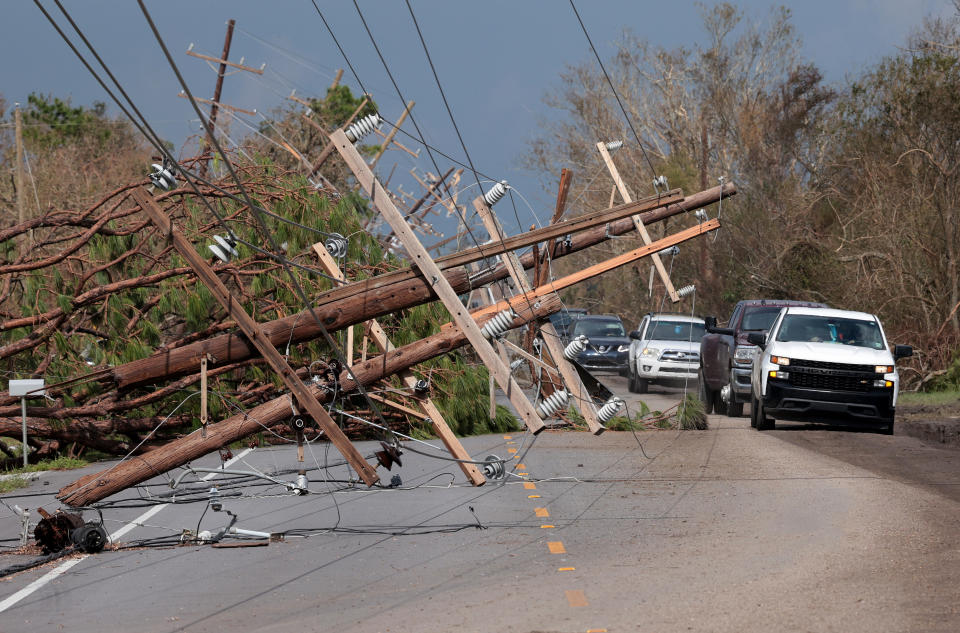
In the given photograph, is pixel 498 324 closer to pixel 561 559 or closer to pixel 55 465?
pixel 561 559

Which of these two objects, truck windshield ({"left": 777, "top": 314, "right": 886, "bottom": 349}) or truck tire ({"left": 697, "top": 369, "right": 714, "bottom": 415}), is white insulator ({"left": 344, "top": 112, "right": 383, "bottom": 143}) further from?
truck tire ({"left": 697, "top": 369, "right": 714, "bottom": 415})

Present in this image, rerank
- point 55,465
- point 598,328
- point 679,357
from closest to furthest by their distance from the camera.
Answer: point 55,465
point 679,357
point 598,328

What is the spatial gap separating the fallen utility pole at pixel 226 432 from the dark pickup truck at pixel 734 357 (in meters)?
10.6

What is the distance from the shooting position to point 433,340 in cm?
1347

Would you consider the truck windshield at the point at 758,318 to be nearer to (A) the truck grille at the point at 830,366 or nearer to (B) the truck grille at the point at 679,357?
(A) the truck grille at the point at 830,366

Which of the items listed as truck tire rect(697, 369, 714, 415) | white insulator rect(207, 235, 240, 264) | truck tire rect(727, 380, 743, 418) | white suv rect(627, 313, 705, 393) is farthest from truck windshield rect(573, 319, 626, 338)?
white insulator rect(207, 235, 240, 264)

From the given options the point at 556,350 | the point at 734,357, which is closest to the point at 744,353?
the point at 734,357

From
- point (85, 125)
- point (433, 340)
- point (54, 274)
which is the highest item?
point (85, 125)

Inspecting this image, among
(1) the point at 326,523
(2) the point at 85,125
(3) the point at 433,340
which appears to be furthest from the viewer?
(2) the point at 85,125

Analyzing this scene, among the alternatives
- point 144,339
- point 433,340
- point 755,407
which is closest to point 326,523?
point 433,340

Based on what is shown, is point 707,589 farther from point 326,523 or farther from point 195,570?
point 326,523

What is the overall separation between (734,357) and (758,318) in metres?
1.48

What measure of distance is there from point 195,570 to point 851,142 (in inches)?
1280

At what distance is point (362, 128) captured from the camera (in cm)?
1234
